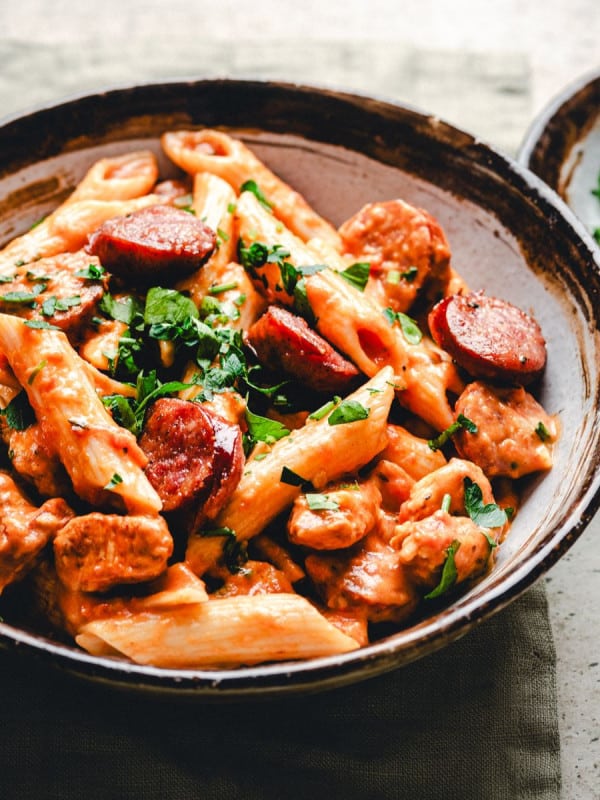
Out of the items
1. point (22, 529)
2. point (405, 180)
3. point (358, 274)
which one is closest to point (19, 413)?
point (22, 529)

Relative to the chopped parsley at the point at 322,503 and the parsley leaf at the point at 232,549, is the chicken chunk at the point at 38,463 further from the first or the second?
the chopped parsley at the point at 322,503

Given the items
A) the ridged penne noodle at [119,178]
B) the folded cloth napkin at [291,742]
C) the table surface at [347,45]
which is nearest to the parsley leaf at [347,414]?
the folded cloth napkin at [291,742]

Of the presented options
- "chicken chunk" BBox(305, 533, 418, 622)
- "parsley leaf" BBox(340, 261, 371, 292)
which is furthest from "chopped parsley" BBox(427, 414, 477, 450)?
"parsley leaf" BBox(340, 261, 371, 292)

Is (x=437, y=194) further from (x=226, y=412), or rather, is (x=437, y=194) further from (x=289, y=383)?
(x=226, y=412)

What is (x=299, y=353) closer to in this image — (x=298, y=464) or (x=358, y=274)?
(x=298, y=464)

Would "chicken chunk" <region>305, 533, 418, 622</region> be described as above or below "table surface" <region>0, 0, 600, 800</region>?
below

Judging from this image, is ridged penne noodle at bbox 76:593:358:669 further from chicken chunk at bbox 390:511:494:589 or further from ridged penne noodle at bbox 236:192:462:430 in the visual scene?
ridged penne noodle at bbox 236:192:462:430
